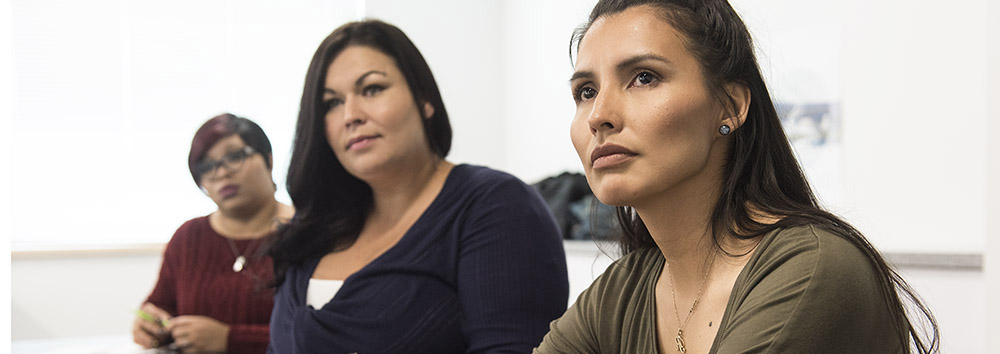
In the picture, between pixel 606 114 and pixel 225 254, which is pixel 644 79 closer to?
pixel 606 114

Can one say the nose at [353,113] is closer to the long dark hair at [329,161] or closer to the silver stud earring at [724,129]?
the long dark hair at [329,161]

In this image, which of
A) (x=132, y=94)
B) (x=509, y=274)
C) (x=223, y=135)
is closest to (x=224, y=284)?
(x=223, y=135)

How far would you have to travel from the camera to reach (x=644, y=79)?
35.0 inches

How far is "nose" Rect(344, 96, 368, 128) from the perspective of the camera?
142 cm

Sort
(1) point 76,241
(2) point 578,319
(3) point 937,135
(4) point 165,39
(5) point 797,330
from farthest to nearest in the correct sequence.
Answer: (4) point 165,39 < (1) point 76,241 < (3) point 937,135 < (2) point 578,319 < (5) point 797,330

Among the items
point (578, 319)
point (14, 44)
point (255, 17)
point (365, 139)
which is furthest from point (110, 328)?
point (578, 319)

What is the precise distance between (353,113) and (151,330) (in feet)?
2.39

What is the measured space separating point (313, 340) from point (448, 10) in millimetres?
3916

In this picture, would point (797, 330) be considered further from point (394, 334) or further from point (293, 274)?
point (293, 274)

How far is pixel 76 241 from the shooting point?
3.52m

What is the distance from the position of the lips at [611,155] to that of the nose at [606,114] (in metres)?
0.02

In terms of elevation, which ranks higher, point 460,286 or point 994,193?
point 994,193

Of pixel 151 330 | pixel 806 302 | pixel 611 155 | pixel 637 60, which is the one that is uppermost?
pixel 637 60

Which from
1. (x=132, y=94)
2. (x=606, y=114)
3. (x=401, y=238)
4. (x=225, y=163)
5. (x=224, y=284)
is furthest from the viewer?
(x=132, y=94)
